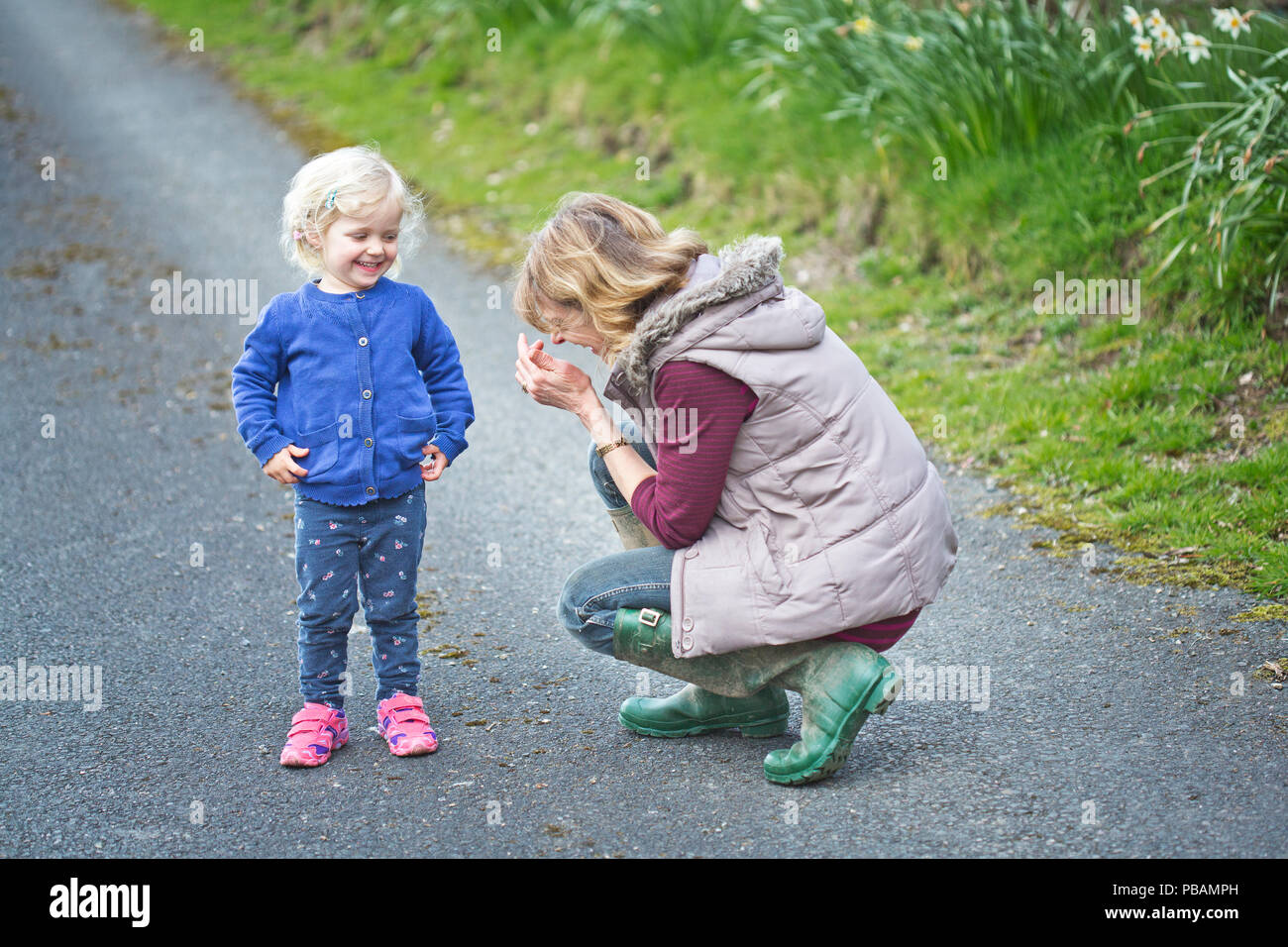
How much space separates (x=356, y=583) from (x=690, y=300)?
3.77ft

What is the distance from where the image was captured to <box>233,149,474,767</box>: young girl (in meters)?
2.97

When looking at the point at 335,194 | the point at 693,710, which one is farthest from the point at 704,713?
the point at 335,194

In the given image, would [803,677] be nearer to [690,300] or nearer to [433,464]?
[690,300]

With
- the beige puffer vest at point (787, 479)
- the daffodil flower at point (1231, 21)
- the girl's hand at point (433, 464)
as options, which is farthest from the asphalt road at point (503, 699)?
the daffodil flower at point (1231, 21)

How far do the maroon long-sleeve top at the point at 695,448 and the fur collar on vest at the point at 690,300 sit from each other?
57 millimetres

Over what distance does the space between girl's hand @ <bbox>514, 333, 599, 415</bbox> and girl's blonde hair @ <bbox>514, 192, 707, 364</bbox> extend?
0.35ft

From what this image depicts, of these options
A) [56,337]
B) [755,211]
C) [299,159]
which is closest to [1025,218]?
[755,211]

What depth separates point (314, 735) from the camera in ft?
10.0

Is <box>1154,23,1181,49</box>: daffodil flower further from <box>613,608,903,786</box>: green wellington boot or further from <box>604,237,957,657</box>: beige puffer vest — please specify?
<box>613,608,903,786</box>: green wellington boot

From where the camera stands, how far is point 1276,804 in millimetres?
2637

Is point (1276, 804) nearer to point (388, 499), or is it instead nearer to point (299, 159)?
point (388, 499)

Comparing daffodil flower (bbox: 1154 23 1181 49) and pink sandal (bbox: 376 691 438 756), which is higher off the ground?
daffodil flower (bbox: 1154 23 1181 49)

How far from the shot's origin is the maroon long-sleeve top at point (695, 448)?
2676 millimetres

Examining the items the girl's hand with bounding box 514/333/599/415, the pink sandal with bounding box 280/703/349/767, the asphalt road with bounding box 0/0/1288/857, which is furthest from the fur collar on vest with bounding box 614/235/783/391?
the pink sandal with bounding box 280/703/349/767
